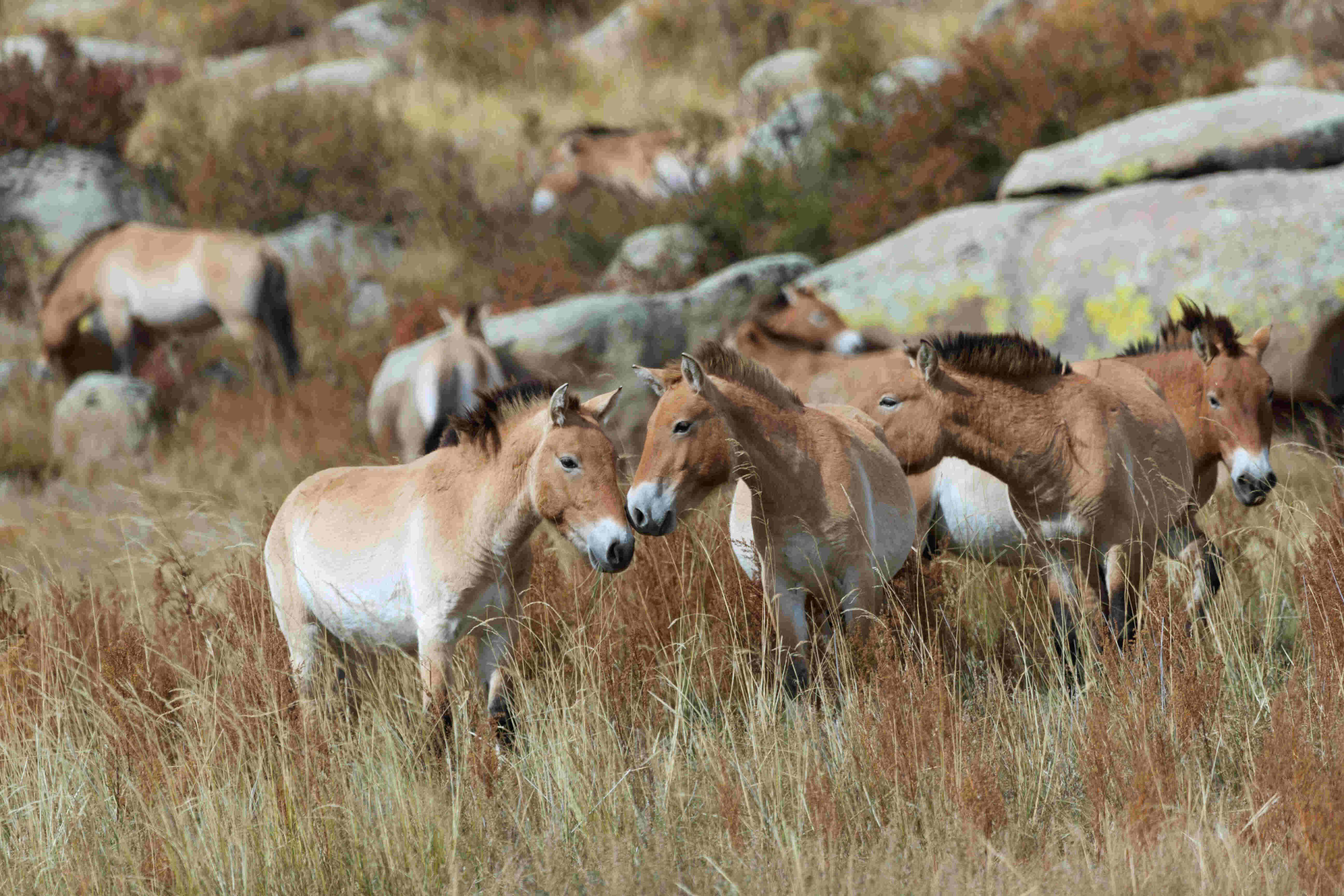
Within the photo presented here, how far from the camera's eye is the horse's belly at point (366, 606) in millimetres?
3453

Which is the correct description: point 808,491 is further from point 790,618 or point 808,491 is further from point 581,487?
point 581,487

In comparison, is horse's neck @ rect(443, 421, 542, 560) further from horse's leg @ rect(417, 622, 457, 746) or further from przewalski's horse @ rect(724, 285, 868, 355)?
przewalski's horse @ rect(724, 285, 868, 355)

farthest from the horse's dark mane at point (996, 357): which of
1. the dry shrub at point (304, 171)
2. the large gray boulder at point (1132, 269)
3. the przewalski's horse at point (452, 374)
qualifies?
the dry shrub at point (304, 171)

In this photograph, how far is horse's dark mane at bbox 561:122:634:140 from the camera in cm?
1602

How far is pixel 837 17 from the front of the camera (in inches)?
830

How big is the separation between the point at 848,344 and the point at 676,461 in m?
3.67

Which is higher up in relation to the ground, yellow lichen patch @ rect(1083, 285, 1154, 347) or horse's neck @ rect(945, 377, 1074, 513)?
horse's neck @ rect(945, 377, 1074, 513)

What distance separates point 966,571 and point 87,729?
10.6 ft

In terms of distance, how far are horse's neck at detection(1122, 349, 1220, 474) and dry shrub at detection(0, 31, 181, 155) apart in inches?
527

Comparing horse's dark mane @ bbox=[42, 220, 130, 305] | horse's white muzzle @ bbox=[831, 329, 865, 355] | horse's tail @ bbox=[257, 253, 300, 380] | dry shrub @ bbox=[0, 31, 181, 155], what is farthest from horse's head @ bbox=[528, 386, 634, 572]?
dry shrub @ bbox=[0, 31, 181, 155]

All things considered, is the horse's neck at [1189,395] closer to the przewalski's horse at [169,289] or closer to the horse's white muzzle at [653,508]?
the horse's white muzzle at [653,508]

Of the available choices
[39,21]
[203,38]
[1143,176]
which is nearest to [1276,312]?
[1143,176]

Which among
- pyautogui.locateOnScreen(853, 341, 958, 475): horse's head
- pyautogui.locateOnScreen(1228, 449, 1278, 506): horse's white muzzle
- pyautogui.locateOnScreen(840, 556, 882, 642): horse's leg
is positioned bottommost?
pyautogui.locateOnScreen(1228, 449, 1278, 506): horse's white muzzle

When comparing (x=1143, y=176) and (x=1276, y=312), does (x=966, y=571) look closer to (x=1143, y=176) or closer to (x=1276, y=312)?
(x=1276, y=312)
